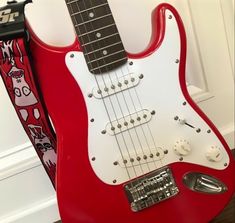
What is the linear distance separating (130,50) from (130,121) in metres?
0.32

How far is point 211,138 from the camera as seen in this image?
83 centimetres

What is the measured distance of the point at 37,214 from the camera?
1.09 metres

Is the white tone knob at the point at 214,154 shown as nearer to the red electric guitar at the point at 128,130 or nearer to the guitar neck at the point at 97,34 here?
the red electric guitar at the point at 128,130

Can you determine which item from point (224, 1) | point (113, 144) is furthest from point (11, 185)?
point (224, 1)

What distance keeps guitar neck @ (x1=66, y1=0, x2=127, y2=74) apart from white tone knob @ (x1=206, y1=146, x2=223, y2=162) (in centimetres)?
27

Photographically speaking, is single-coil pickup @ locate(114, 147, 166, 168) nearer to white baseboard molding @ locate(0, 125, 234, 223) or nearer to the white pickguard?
the white pickguard

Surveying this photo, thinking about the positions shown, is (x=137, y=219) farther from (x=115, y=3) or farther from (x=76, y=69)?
(x=115, y=3)

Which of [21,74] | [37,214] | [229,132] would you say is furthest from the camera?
[229,132]

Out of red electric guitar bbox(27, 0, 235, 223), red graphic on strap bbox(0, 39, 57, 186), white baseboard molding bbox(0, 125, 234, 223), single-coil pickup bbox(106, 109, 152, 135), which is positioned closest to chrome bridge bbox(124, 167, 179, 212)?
red electric guitar bbox(27, 0, 235, 223)

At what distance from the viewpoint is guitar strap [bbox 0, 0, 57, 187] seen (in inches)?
28.7

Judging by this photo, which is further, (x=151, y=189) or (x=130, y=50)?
(x=130, y=50)

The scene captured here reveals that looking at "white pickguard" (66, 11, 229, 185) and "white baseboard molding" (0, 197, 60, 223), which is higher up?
"white pickguard" (66, 11, 229, 185)

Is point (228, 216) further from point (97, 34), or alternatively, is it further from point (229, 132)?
point (97, 34)

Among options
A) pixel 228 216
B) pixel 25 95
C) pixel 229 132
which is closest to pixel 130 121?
pixel 25 95
